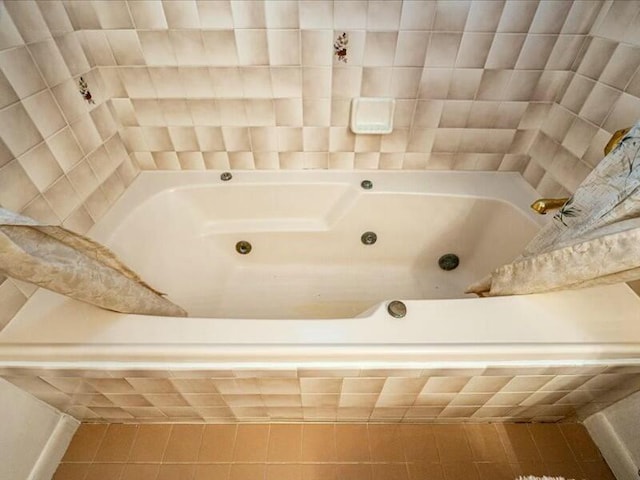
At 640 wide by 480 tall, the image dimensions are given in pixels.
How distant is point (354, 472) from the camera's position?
995 mm

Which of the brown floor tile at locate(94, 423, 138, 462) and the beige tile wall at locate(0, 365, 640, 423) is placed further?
the brown floor tile at locate(94, 423, 138, 462)

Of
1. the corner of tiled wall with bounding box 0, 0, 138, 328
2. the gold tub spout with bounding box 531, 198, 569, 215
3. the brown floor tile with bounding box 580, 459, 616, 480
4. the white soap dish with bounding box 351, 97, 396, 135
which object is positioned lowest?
the brown floor tile with bounding box 580, 459, 616, 480

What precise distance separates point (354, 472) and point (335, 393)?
33 centimetres

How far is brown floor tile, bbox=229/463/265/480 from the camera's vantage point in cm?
98

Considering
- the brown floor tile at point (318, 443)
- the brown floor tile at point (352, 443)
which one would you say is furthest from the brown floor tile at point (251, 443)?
the brown floor tile at point (352, 443)

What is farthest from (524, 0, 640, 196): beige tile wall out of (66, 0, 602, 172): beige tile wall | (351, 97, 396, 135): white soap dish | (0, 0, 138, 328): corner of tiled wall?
(0, 0, 138, 328): corner of tiled wall

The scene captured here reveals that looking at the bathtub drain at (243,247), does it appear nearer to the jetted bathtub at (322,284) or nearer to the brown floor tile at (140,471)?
the jetted bathtub at (322,284)

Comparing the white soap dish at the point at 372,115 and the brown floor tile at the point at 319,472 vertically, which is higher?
the white soap dish at the point at 372,115

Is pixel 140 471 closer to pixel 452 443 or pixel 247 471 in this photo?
pixel 247 471

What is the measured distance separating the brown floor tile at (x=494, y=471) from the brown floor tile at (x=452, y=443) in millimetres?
39

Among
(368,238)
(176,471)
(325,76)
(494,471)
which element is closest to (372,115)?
(325,76)

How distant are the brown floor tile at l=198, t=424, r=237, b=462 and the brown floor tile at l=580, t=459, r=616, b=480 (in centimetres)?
111

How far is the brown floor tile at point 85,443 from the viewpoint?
102cm

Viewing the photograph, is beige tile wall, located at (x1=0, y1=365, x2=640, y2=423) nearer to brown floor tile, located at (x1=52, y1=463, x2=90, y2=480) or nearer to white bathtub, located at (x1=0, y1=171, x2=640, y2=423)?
white bathtub, located at (x1=0, y1=171, x2=640, y2=423)
